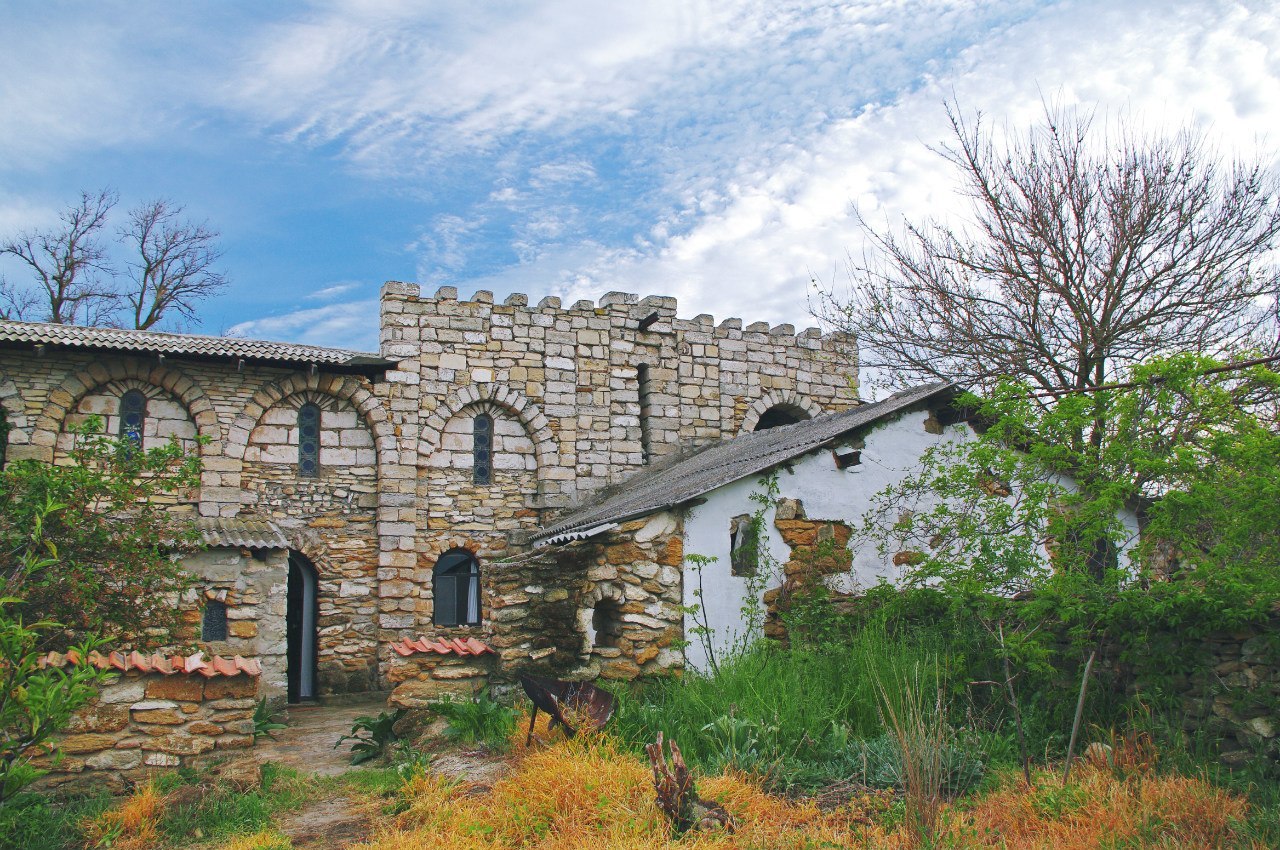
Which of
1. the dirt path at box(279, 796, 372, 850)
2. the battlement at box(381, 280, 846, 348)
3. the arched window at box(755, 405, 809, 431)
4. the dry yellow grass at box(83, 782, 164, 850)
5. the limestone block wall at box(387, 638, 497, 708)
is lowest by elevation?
the dirt path at box(279, 796, 372, 850)

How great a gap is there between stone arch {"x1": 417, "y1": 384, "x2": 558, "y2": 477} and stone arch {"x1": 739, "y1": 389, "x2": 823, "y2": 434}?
3.67 m

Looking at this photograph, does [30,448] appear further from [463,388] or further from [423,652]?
[423,652]

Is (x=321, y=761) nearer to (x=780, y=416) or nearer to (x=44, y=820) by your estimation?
(x=44, y=820)

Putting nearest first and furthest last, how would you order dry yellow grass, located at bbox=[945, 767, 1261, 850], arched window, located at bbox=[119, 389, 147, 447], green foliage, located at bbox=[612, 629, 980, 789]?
1. dry yellow grass, located at bbox=[945, 767, 1261, 850]
2. green foliage, located at bbox=[612, 629, 980, 789]
3. arched window, located at bbox=[119, 389, 147, 447]

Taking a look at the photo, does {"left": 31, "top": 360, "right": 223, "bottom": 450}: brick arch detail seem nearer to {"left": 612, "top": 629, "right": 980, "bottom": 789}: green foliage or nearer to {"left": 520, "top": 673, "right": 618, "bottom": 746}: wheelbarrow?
→ {"left": 520, "top": 673, "right": 618, "bottom": 746}: wheelbarrow

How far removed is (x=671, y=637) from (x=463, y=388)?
7.31 metres

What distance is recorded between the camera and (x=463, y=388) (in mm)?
15828

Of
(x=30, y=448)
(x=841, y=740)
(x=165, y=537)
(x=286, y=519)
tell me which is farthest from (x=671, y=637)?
(x=30, y=448)

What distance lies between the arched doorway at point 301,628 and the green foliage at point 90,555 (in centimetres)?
379

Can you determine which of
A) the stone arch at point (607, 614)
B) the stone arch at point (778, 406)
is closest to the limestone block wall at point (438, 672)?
the stone arch at point (607, 614)

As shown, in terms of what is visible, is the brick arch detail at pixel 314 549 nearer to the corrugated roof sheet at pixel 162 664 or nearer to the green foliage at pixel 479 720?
the green foliage at pixel 479 720

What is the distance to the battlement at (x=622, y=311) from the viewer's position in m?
15.8

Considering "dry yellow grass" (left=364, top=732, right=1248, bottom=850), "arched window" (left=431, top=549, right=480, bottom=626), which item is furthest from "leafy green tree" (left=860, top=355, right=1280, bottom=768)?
"arched window" (left=431, top=549, right=480, bottom=626)

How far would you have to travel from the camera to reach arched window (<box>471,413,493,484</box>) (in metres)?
15.9
